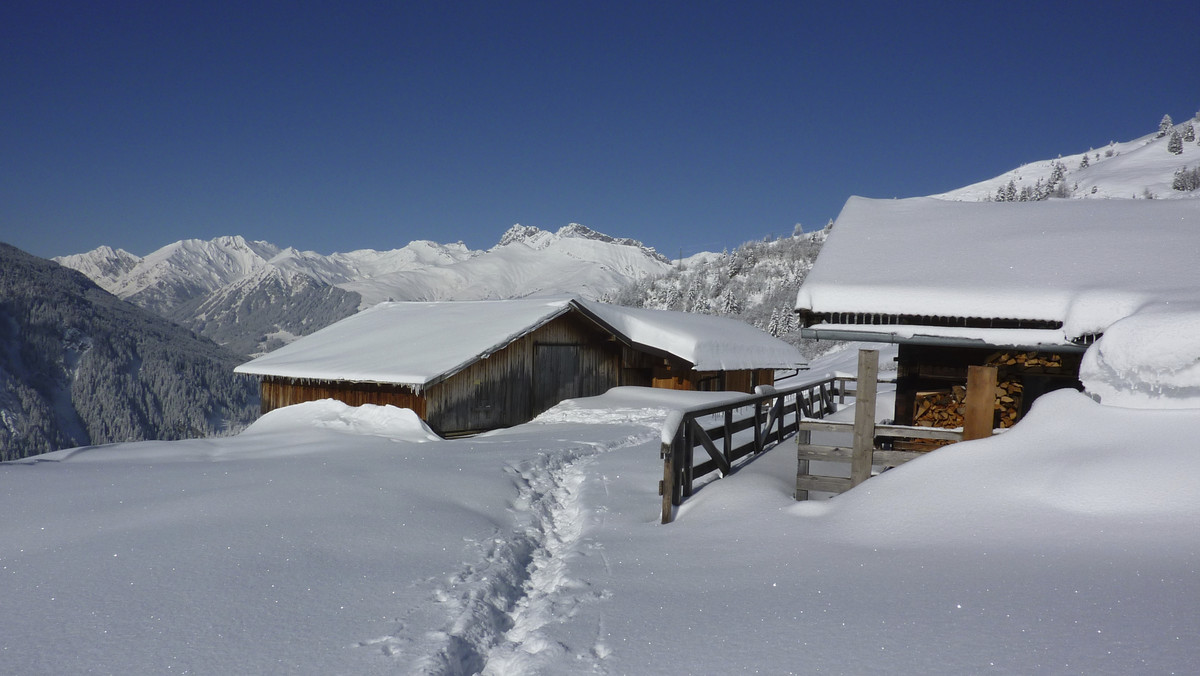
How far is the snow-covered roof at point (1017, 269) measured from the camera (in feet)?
22.6

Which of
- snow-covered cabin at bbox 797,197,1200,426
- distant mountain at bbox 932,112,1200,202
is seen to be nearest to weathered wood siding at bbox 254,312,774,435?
snow-covered cabin at bbox 797,197,1200,426

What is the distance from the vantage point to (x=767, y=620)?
174 inches

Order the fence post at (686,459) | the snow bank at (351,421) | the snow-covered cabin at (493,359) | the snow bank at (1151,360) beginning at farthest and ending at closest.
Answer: the snow-covered cabin at (493,359) → the snow bank at (351,421) → the fence post at (686,459) → the snow bank at (1151,360)

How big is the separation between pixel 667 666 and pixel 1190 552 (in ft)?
12.0

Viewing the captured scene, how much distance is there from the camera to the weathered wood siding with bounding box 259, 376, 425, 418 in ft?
56.5

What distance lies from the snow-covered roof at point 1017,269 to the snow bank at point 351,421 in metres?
10.4

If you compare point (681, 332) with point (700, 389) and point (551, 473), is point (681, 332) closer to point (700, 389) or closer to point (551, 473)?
point (700, 389)

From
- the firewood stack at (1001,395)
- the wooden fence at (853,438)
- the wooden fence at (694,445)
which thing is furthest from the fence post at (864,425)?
the wooden fence at (694,445)

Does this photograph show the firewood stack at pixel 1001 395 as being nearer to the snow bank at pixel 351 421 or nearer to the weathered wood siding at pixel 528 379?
the snow bank at pixel 351 421

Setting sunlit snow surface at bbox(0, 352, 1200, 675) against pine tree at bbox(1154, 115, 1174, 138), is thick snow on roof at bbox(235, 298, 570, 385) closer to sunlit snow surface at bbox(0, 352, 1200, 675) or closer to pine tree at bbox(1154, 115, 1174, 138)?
sunlit snow surface at bbox(0, 352, 1200, 675)

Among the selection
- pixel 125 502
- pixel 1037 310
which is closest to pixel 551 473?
pixel 125 502

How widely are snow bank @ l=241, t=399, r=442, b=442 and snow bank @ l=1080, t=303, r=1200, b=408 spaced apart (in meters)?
12.6

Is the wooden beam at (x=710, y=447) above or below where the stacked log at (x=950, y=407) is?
below

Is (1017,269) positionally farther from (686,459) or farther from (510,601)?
(510,601)
